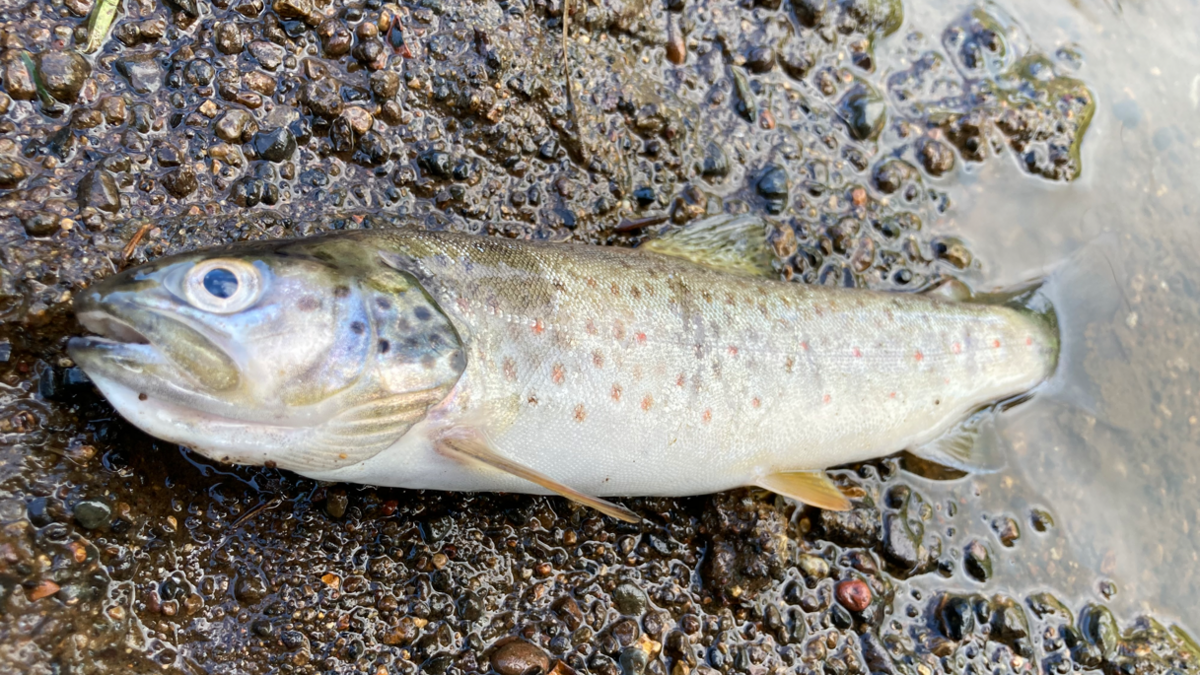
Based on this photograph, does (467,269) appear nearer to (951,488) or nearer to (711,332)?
(711,332)

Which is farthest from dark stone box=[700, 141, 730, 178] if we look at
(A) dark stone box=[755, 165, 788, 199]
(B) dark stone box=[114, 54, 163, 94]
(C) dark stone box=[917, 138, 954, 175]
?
(B) dark stone box=[114, 54, 163, 94]

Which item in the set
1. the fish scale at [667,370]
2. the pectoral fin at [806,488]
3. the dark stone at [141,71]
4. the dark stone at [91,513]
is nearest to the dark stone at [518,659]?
the fish scale at [667,370]

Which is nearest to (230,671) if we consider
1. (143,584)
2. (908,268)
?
(143,584)

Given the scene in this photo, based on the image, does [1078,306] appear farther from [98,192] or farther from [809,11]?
[98,192]

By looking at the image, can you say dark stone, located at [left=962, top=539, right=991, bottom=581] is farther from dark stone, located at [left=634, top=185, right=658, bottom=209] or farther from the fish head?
the fish head

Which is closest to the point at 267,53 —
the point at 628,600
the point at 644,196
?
the point at 644,196

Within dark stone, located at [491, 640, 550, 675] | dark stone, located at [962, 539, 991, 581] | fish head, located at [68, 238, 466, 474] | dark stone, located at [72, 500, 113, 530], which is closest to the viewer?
fish head, located at [68, 238, 466, 474]
